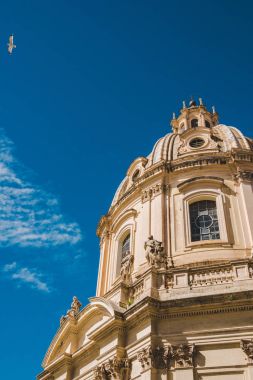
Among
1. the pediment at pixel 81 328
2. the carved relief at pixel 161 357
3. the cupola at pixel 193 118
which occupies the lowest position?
the carved relief at pixel 161 357

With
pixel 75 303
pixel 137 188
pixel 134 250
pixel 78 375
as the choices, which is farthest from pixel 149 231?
pixel 78 375

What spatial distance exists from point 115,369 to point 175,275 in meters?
4.10

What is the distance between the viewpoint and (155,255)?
17.7 m

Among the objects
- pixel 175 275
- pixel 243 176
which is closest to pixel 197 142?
pixel 243 176

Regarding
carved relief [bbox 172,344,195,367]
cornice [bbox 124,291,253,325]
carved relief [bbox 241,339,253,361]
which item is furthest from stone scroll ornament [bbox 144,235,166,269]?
carved relief [bbox 241,339,253,361]

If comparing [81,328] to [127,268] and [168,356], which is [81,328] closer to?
[127,268]

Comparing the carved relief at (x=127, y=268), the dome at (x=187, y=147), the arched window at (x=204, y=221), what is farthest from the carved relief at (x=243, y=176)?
the carved relief at (x=127, y=268)

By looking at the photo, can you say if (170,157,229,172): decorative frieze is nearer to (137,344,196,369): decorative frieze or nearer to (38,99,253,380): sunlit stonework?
(38,99,253,380): sunlit stonework

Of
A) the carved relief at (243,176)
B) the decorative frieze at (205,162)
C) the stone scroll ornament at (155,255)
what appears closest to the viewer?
the stone scroll ornament at (155,255)

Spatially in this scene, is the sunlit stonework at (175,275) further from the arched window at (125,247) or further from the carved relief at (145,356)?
the arched window at (125,247)

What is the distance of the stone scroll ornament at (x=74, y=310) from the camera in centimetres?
2055

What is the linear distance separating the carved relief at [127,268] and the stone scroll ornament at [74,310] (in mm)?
2973

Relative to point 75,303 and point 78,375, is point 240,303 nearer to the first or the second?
point 78,375

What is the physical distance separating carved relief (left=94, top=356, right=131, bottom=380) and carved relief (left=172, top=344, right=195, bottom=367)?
6.89 ft
